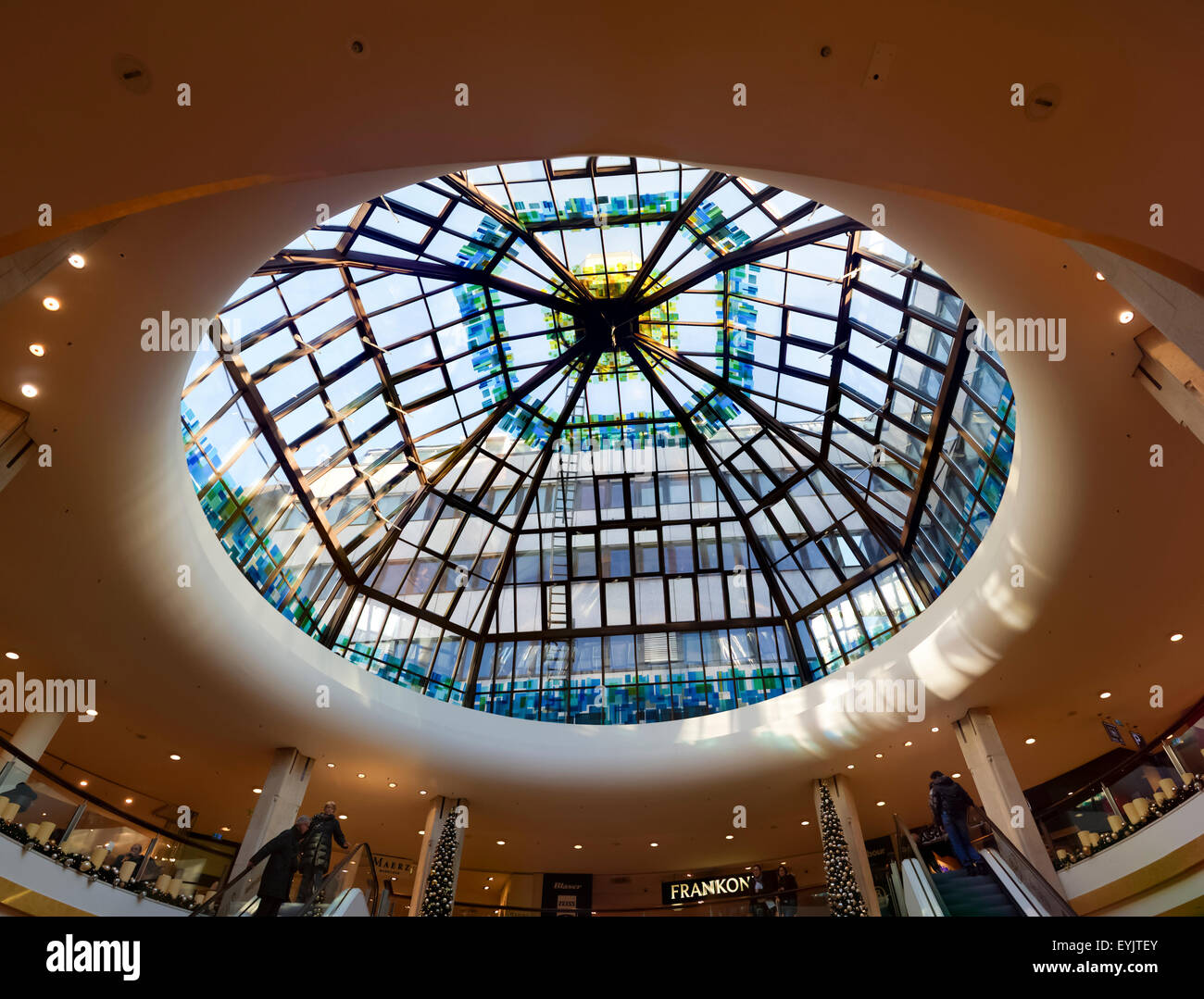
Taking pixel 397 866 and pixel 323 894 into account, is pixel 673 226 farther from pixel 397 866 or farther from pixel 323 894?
pixel 397 866

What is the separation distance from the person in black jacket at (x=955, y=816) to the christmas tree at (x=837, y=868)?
404cm

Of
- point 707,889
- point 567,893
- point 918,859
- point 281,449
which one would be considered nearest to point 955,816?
point 918,859

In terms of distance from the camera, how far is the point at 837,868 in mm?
18125

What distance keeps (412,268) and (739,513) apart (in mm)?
12107

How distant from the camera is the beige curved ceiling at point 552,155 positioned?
5.45 meters

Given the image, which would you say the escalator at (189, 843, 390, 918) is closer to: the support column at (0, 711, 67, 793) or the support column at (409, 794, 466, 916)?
the support column at (409, 794, 466, 916)

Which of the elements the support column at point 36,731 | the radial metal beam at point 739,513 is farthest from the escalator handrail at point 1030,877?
the support column at point 36,731

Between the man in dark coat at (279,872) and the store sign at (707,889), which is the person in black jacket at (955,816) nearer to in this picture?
the store sign at (707,889)

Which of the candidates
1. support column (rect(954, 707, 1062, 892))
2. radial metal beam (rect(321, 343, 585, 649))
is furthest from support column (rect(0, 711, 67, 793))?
support column (rect(954, 707, 1062, 892))

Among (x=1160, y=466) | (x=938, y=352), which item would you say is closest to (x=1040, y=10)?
(x=1160, y=466)

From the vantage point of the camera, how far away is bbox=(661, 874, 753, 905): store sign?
67.4ft

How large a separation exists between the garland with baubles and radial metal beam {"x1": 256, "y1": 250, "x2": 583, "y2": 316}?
1465cm

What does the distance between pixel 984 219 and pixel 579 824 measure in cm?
1962

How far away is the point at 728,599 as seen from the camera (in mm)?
23547
